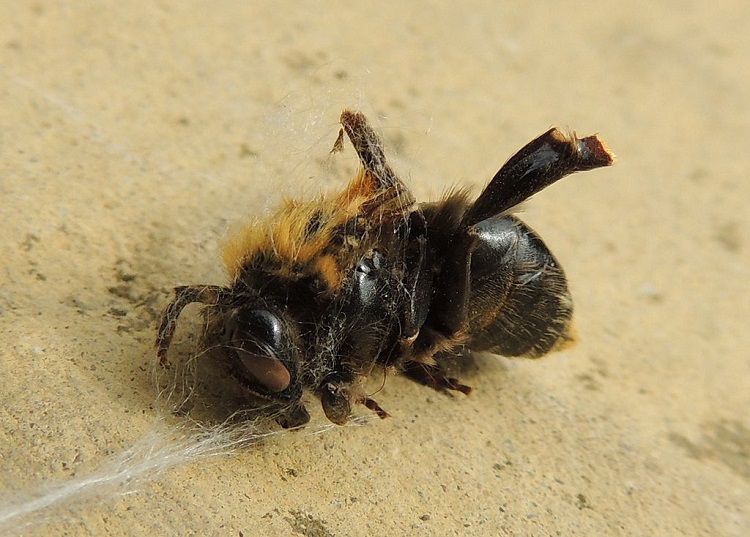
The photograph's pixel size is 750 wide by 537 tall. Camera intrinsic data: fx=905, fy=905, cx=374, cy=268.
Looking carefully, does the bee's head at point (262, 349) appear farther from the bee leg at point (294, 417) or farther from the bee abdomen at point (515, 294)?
the bee abdomen at point (515, 294)

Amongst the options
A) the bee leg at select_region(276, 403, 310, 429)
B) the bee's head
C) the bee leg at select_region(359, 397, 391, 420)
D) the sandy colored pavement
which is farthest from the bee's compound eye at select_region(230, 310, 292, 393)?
the bee leg at select_region(359, 397, 391, 420)

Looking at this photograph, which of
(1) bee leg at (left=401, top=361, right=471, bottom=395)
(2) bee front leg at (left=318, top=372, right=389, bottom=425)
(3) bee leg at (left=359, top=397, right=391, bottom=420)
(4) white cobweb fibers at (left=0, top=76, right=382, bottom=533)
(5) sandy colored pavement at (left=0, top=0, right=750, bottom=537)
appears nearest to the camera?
(4) white cobweb fibers at (left=0, top=76, right=382, bottom=533)

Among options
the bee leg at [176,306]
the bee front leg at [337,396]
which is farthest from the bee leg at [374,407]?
the bee leg at [176,306]

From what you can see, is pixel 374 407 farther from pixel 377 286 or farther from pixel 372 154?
pixel 372 154

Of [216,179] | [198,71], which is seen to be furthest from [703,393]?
[198,71]

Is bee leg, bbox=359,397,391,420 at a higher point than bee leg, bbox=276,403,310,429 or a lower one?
higher

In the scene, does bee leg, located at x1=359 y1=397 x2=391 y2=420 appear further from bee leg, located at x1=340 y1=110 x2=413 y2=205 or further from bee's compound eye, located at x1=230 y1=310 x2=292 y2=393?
bee leg, located at x1=340 y1=110 x2=413 y2=205
